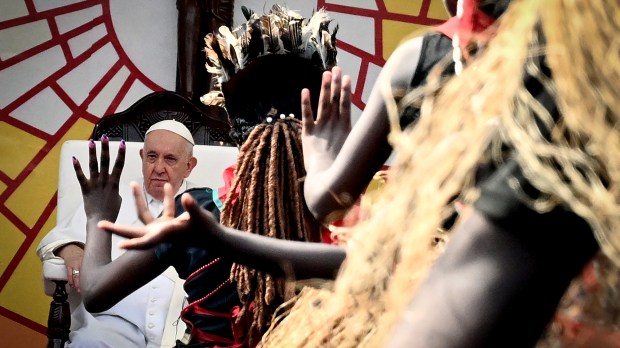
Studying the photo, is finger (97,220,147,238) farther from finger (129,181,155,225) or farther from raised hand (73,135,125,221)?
raised hand (73,135,125,221)

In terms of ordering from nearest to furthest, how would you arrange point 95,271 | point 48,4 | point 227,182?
point 95,271 → point 227,182 → point 48,4

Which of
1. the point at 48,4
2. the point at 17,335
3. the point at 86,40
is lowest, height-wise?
the point at 17,335

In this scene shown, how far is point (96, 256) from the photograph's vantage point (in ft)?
4.63

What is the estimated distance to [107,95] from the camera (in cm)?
350

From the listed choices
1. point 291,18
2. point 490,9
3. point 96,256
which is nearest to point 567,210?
point 490,9

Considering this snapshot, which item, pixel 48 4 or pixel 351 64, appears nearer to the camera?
pixel 48 4

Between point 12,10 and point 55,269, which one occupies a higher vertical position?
point 12,10

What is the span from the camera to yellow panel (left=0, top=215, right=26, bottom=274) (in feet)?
11.0

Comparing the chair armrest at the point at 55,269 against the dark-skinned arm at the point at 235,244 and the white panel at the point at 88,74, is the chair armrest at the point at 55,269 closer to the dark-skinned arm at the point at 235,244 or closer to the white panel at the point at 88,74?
the white panel at the point at 88,74

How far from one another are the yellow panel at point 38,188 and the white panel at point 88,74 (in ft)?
0.41

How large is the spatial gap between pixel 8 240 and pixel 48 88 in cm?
62

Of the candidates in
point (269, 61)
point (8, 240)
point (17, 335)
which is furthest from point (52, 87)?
point (269, 61)

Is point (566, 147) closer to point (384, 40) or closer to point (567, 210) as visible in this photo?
point (567, 210)

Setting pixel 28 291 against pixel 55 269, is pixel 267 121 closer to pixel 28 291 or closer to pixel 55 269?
pixel 55 269
